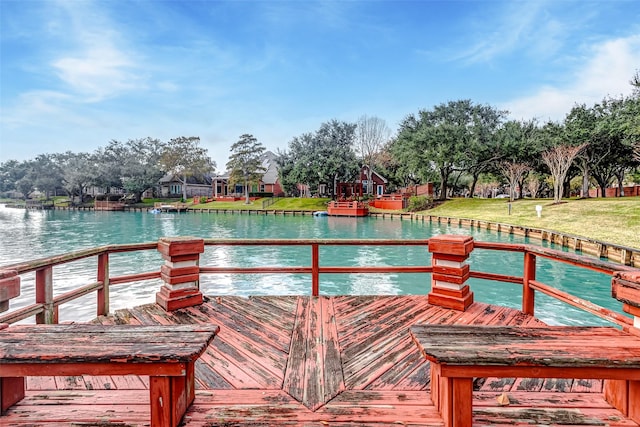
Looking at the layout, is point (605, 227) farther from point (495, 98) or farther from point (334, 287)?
point (495, 98)

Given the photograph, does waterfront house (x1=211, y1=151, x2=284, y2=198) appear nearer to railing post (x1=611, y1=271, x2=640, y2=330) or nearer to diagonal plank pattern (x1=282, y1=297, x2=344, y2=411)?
diagonal plank pattern (x1=282, y1=297, x2=344, y2=411)

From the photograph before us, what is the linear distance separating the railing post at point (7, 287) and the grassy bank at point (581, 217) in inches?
693

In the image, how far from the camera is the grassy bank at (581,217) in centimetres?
1533

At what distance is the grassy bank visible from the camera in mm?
15328

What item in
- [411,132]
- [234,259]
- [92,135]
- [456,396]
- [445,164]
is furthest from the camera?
[92,135]

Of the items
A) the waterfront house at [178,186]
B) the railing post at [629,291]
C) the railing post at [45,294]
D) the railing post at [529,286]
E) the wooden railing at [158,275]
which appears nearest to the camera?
the railing post at [629,291]

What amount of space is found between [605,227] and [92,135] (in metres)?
82.0

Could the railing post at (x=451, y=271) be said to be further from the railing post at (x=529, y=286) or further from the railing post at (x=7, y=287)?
the railing post at (x=7, y=287)

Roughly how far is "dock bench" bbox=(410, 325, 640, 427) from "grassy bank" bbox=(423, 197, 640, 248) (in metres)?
15.1

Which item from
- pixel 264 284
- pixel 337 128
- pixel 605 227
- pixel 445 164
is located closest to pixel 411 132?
pixel 445 164

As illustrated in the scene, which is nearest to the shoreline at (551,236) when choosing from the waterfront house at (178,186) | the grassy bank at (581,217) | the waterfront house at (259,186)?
the grassy bank at (581,217)

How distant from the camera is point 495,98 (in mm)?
37219

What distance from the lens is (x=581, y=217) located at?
773 inches

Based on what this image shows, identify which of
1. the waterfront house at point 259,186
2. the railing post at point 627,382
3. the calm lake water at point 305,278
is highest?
the waterfront house at point 259,186
